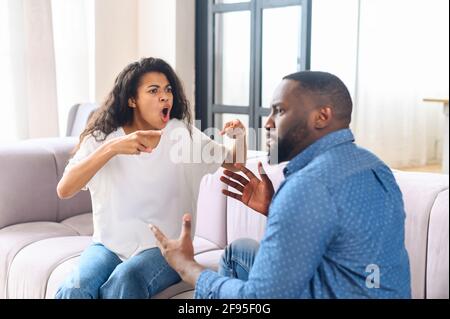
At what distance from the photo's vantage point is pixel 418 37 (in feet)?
16.7

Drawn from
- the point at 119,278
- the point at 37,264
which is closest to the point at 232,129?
the point at 119,278

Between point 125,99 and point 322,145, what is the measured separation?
2.38ft

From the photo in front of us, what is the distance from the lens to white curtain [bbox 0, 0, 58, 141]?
3.23 metres

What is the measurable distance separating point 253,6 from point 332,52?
3.62 feet

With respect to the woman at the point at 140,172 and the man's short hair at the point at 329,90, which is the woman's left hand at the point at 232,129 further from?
the man's short hair at the point at 329,90

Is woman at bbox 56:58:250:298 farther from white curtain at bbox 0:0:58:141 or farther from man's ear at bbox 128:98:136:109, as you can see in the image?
white curtain at bbox 0:0:58:141

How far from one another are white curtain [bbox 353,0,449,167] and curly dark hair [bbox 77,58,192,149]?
11.0 feet

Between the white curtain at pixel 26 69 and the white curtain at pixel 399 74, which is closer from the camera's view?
the white curtain at pixel 26 69

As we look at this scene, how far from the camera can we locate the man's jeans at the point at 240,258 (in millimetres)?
1337

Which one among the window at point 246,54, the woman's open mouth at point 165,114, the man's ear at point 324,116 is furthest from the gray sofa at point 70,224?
the window at point 246,54

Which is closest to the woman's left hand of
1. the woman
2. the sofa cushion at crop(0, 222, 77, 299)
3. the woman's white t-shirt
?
the woman

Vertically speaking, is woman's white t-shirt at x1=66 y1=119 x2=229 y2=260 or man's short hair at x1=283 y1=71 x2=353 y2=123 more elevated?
man's short hair at x1=283 y1=71 x2=353 y2=123

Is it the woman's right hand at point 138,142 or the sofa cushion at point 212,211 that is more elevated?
the woman's right hand at point 138,142

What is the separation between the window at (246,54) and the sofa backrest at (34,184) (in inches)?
52.4
